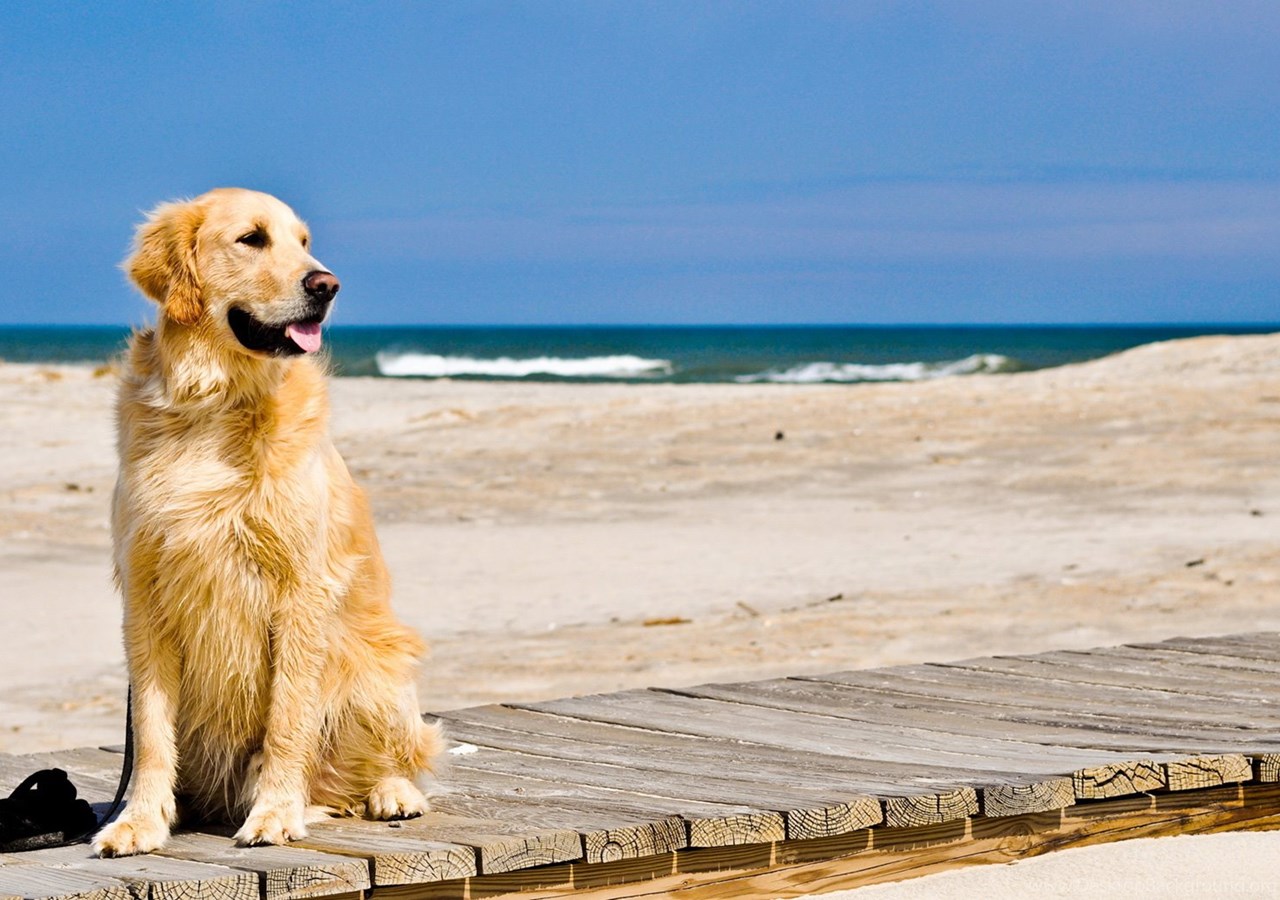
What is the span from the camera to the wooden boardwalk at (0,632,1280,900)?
12.1 feet

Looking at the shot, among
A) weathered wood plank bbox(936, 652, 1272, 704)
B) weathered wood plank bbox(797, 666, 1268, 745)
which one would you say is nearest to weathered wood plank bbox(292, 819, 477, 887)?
weathered wood plank bbox(797, 666, 1268, 745)

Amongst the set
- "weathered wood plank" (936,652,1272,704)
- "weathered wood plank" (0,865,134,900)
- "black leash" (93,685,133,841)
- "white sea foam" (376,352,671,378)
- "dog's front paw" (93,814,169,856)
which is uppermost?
"white sea foam" (376,352,671,378)

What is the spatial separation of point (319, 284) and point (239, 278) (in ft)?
0.66

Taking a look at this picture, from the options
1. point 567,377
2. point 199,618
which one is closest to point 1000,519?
point 199,618

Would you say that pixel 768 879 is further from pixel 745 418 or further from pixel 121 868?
pixel 745 418

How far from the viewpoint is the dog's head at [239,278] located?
385 centimetres

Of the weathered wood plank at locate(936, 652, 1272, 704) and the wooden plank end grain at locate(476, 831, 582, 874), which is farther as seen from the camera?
the weathered wood plank at locate(936, 652, 1272, 704)

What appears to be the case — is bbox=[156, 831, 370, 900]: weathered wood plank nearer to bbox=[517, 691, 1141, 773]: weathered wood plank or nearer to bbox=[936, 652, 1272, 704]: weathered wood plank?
bbox=[517, 691, 1141, 773]: weathered wood plank

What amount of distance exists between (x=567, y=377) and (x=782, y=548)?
4372 centimetres

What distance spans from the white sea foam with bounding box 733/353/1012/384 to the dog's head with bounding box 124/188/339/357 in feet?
139

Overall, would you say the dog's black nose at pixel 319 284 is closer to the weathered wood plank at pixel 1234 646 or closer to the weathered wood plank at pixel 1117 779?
the weathered wood plank at pixel 1117 779

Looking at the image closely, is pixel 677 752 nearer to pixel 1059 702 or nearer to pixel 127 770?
pixel 1059 702

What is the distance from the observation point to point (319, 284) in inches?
151

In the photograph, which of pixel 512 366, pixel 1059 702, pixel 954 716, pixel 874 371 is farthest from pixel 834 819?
pixel 512 366
